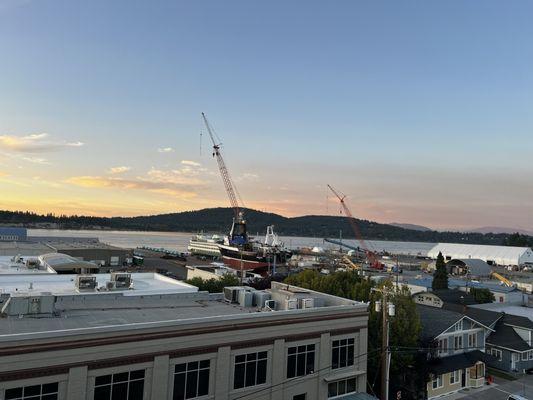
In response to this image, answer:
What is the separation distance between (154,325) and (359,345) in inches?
565

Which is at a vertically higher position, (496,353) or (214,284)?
(214,284)

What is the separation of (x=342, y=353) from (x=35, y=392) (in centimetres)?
1748

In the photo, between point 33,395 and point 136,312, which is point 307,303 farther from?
point 33,395

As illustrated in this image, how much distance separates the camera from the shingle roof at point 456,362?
38.9 meters

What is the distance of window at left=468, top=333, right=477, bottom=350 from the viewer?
4450 cm

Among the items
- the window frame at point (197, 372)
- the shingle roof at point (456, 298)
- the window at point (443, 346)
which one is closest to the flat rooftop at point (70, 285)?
the window frame at point (197, 372)

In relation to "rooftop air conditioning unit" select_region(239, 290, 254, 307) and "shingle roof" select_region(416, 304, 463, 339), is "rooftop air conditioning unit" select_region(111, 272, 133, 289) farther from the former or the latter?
"shingle roof" select_region(416, 304, 463, 339)

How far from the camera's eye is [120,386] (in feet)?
65.2

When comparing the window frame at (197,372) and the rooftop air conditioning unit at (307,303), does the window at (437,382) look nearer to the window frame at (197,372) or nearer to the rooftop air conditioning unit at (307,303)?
the rooftop air conditioning unit at (307,303)

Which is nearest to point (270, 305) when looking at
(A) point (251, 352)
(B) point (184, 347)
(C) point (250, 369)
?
(A) point (251, 352)

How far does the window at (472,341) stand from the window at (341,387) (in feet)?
70.7

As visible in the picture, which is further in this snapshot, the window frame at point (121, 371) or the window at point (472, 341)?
the window at point (472, 341)

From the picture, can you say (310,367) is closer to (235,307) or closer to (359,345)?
(359,345)

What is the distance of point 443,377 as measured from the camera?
39.5 meters
